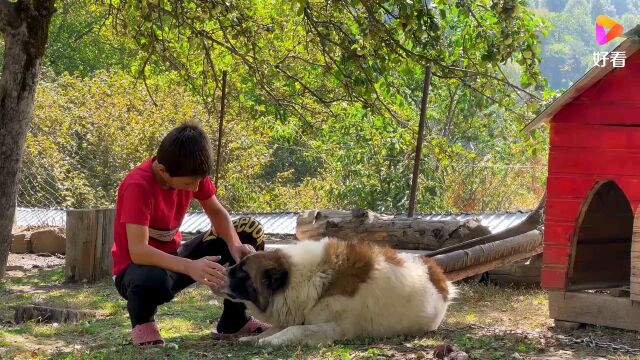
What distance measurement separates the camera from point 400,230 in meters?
8.19

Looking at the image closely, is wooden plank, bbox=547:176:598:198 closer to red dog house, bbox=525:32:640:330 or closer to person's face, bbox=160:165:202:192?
red dog house, bbox=525:32:640:330

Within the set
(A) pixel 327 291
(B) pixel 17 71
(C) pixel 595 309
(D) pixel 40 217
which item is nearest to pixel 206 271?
(A) pixel 327 291

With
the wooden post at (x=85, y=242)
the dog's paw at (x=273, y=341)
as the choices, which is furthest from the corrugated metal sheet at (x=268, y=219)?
the dog's paw at (x=273, y=341)

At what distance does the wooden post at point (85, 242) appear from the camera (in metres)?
8.88

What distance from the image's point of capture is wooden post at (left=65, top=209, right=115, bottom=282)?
888cm

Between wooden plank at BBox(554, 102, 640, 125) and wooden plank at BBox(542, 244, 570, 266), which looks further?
wooden plank at BBox(542, 244, 570, 266)

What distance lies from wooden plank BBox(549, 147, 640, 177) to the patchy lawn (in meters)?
1.00

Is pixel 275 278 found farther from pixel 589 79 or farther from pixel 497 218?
pixel 497 218

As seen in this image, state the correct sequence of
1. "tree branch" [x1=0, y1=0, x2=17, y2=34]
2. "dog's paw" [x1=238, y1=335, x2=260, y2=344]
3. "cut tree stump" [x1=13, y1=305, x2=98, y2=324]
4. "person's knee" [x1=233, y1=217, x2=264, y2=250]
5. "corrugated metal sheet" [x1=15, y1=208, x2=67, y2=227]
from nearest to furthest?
"dog's paw" [x1=238, y1=335, x2=260, y2=344] → "person's knee" [x1=233, y1=217, x2=264, y2=250] → "cut tree stump" [x1=13, y1=305, x2=98, y2=324] → "tree branch" [x1=0, y1=0, x2=17, y2=34] → "corrugated metal sheet" [x1=15, y1=208, x2=67, y2=227]

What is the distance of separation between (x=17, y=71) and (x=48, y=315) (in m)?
3.25

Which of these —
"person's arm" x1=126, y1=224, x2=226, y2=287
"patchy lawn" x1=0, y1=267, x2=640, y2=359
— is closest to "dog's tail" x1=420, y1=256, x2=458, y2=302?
"patchy lawn" x1=0, y1=267, x2=640, y2=359

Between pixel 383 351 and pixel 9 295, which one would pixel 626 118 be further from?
pixel 9 295

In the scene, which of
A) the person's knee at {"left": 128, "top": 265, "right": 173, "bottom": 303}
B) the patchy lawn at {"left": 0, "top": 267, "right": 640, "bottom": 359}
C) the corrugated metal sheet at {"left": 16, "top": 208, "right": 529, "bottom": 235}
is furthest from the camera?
the corrugated metal sheet at {"left": 16, "top": 208, "right": 529, "bottom": 235}

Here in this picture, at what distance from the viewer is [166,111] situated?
17750 mm
